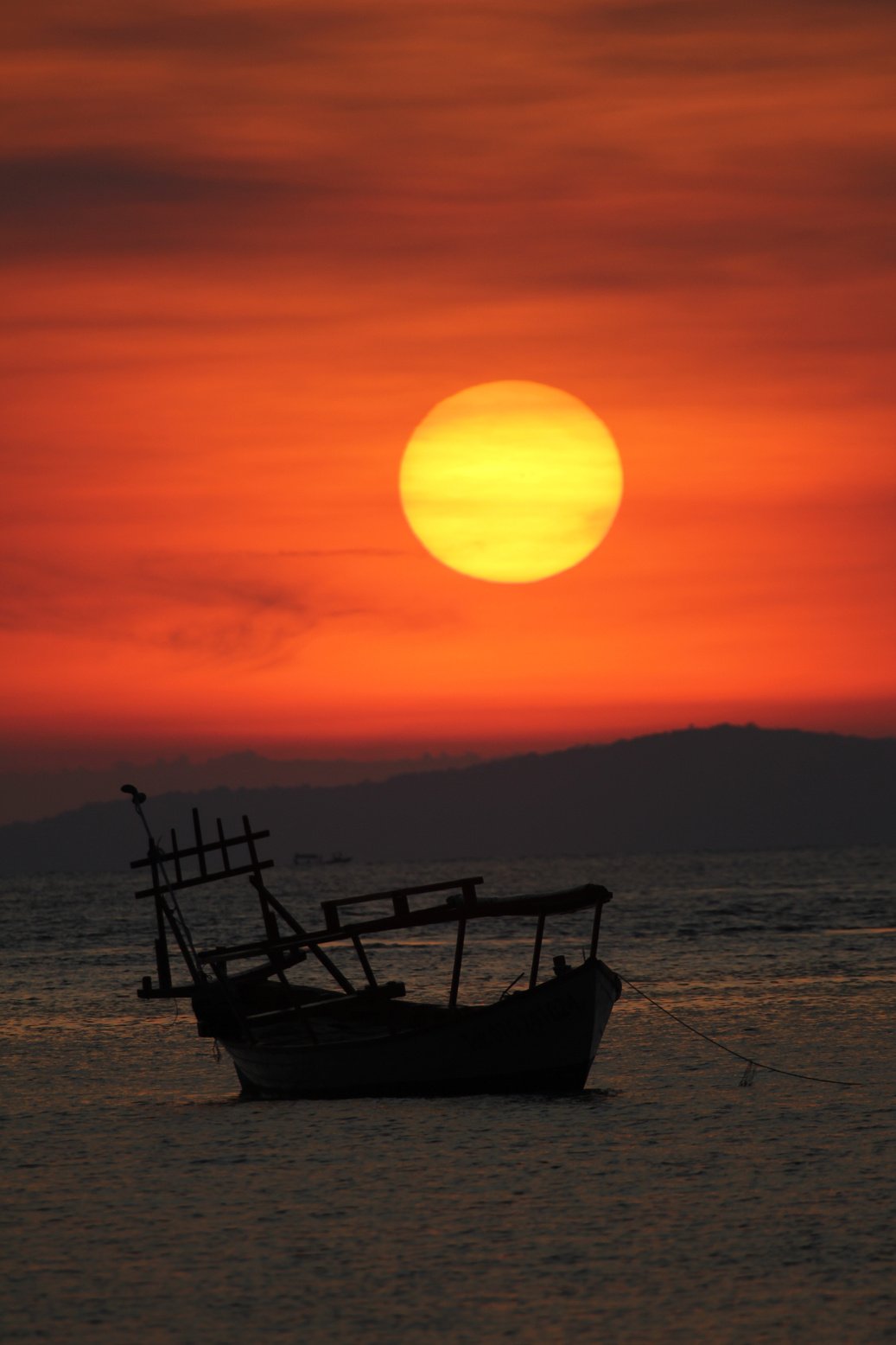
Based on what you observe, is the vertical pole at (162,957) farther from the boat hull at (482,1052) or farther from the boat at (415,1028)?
the boat hull at (482,1052)

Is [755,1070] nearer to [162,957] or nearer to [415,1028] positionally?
[415,1028]

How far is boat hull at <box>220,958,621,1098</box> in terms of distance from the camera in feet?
106

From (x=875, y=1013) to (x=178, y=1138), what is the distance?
28095mm

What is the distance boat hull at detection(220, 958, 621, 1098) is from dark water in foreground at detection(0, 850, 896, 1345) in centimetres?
52

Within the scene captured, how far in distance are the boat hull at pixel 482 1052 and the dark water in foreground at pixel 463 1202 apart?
1.70ft

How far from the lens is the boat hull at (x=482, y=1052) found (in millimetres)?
32281

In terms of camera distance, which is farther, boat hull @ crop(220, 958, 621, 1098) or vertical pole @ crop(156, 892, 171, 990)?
vertical pole @ crop(156, 892, 171, 990)

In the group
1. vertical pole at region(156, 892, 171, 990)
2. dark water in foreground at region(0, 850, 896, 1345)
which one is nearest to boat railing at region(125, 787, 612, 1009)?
vertical pole at region(156, 892, 171, 990)

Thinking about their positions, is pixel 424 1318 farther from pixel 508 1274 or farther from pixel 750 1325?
pixel 750 1325

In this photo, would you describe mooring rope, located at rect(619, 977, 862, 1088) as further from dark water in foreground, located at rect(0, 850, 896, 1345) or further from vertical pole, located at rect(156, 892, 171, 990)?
vertical pole, located at rect(156, 892, 171, 990)

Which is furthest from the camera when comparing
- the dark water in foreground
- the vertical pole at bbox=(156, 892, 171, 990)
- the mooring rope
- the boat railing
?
the mooring rope

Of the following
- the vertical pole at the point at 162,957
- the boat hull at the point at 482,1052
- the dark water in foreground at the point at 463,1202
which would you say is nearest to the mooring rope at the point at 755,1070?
the dark water in foreground at the point at 463,1202

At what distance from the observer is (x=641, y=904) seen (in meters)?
164

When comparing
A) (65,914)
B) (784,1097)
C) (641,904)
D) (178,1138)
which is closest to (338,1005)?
(178,1138)
